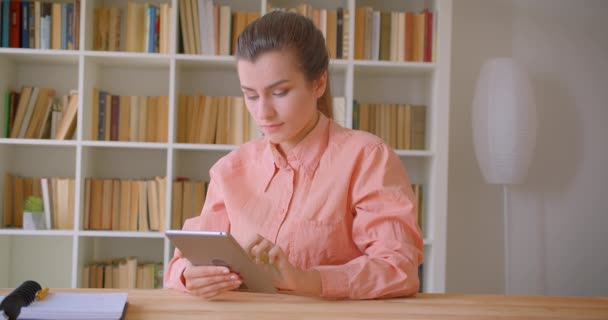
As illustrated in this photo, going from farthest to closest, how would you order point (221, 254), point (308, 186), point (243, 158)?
point (243, 158), point (308, 186), point (221, 254)

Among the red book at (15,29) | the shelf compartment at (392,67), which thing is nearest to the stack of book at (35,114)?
the red book at (15,29)

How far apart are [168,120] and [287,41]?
5.49 feet

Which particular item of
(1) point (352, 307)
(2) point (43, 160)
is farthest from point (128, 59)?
(1) point (352, 307)

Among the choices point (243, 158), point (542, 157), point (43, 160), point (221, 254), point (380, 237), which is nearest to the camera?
point (221, 254)

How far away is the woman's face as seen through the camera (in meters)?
1.42

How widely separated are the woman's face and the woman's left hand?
35cm

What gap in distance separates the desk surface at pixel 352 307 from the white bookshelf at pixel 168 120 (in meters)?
1.63

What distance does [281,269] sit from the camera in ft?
4.03

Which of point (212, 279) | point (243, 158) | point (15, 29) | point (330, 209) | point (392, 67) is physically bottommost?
point (212, 279)

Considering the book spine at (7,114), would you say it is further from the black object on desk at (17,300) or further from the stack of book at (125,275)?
the black object on desk at (17,300)

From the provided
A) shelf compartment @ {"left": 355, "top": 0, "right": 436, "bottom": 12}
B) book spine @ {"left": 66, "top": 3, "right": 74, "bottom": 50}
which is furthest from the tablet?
shelf compartment @ {"left": 355, "top": 0, "right": 436, "bottom": 12}

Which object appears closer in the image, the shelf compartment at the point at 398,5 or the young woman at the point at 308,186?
the young woman at the point at 308,186

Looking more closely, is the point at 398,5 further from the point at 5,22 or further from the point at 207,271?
the point at 207,271

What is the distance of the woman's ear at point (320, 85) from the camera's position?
5.06ft
